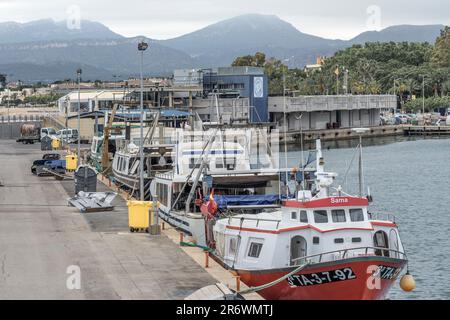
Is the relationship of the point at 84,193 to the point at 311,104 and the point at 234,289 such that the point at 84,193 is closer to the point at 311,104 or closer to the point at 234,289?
the point at 234,289

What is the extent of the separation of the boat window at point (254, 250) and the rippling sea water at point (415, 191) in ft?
21.7

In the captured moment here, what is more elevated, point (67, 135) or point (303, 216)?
point (303, 216)

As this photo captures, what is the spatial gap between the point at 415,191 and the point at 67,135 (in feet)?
140

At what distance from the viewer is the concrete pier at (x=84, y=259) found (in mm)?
28328

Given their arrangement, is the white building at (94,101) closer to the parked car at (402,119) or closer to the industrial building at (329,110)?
the industrial building at (329,110)

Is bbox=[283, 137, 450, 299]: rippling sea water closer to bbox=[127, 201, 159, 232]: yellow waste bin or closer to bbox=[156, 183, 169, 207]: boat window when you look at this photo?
bbox=[127, 201, 159, 232]: yellow waste bin

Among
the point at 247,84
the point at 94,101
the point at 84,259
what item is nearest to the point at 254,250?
the point at 84,259

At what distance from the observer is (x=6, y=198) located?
5188 centimetres

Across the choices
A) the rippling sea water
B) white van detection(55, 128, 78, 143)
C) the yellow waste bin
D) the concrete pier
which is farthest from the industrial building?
the yellow waste bin

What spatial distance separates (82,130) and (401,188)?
5018cm

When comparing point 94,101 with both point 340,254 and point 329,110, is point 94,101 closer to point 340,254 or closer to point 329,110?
point 329,110

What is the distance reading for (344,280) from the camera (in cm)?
2919

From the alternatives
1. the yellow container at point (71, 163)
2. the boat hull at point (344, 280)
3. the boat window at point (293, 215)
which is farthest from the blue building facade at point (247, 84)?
the boat hull at point (344, 280)
